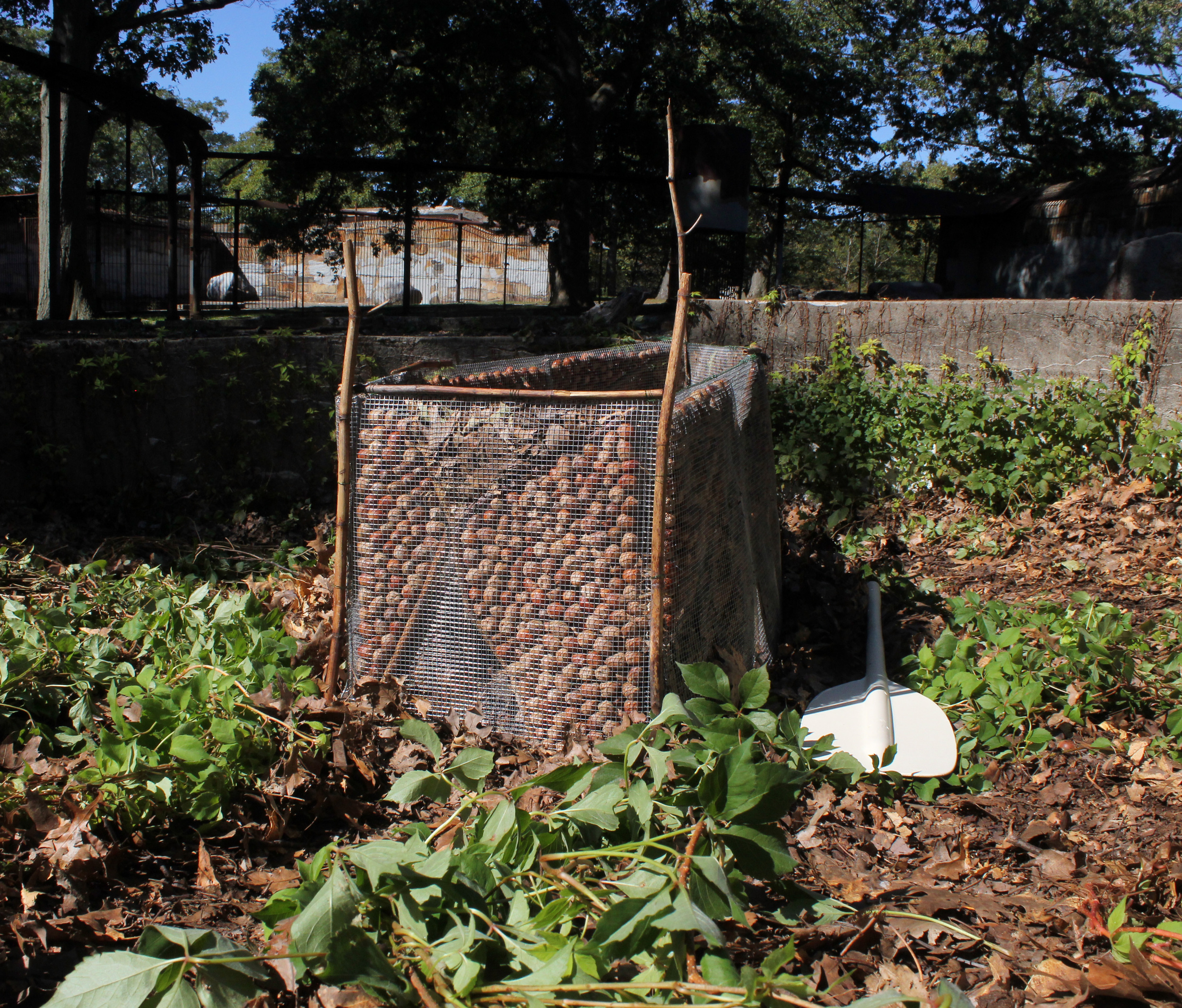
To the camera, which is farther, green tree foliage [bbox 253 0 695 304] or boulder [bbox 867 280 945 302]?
boulder [bbox 867 280 945 302]

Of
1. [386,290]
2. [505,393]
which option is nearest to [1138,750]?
[505,393]

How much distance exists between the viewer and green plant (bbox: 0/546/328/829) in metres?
2.80

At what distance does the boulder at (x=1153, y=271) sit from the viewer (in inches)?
330

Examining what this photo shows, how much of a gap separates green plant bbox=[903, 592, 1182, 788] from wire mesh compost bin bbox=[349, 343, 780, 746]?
1.05 metres

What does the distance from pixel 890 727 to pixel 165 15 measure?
16295 millimetres

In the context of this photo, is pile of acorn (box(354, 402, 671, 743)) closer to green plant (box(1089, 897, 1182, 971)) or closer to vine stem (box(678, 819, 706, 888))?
vine stem (box(678, 819, 706, 888))

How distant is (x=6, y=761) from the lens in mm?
2869

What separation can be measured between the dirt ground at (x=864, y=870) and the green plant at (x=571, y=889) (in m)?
0.21

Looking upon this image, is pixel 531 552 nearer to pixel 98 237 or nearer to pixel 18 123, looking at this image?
pixel 98 237

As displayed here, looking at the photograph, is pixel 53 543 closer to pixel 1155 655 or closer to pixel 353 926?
pixel 353 926

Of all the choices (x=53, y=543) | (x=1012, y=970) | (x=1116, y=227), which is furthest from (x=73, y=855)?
(x=1116, y=227)

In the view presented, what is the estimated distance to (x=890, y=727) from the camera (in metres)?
3.74

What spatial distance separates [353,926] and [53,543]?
531cm

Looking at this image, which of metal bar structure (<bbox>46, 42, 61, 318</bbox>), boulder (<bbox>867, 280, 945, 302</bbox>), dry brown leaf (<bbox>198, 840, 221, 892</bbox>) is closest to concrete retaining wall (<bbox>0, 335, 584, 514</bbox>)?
metal bar structure (<bbox>46, 42, 61, 318</bbox>)
